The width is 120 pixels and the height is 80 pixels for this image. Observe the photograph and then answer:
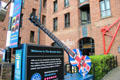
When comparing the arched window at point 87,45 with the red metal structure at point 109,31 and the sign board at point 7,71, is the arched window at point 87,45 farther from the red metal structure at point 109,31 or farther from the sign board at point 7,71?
the sign board at point 7,71

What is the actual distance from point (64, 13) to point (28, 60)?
15.2 m

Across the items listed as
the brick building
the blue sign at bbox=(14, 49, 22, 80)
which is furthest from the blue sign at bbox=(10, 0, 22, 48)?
the brick building

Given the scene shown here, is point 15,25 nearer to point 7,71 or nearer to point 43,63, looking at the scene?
point 43,63

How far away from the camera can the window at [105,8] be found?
1259cm

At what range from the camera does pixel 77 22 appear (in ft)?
50.9

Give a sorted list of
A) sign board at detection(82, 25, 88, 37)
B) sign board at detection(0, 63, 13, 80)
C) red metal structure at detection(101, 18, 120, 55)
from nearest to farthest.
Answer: sign board at detection(0, 63, 13, 80) → red metal structure at detection(101, 18, 120, 55) → sign board at detection(82, 25, 88, 37)

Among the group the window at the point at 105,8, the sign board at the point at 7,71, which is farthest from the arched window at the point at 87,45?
the sign board at the point at 7,71

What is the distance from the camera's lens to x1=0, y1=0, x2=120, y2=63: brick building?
12.3m

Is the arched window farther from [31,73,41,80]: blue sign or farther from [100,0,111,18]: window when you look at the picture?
[31,73,41,80]: blue sign

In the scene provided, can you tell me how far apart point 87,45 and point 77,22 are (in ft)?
12.0

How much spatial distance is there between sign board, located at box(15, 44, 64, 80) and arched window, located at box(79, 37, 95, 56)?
1011cm

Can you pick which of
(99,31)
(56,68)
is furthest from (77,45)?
(56,68)

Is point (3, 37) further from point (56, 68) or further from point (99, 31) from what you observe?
point (56, 68)

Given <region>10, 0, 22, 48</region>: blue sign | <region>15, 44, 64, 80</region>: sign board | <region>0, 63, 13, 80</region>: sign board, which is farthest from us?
<region>0, 63, 13, 80</region>: sign board
